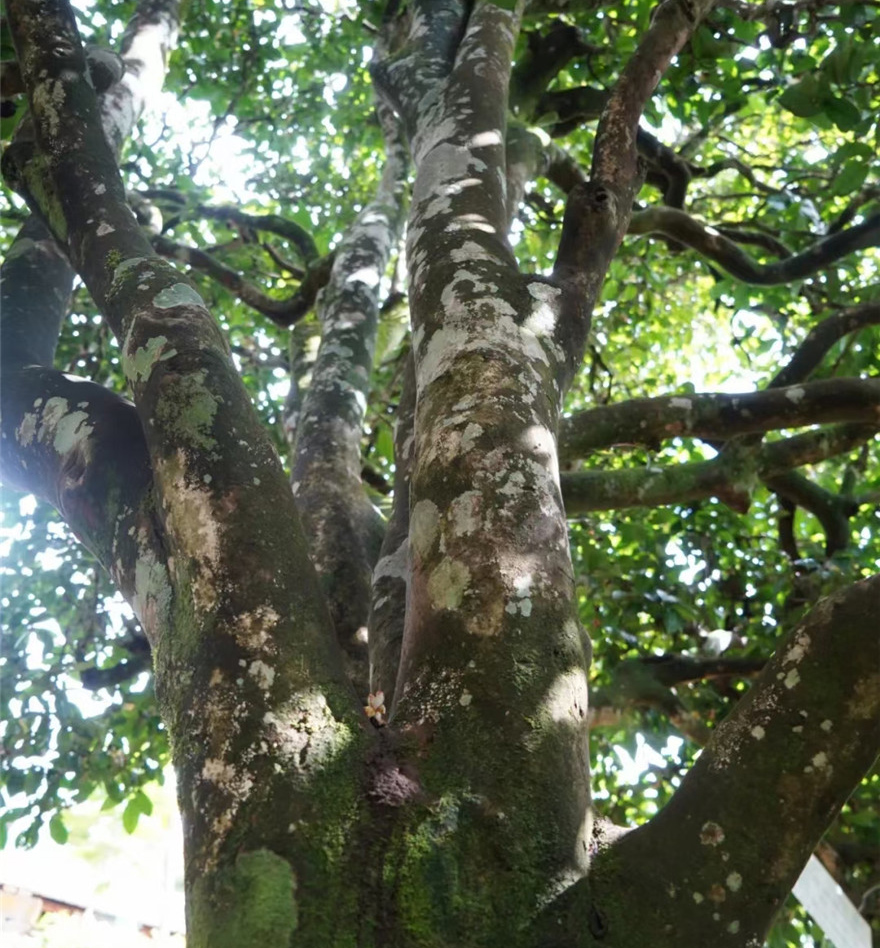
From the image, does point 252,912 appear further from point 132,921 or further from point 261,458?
point 132,921

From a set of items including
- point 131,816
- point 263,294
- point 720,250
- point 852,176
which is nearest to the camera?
point 852,176

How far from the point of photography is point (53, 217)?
242 centimetres

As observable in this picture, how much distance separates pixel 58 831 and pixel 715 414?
11.6 feet

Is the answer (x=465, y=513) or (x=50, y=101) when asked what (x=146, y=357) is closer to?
(x=465, y=513)

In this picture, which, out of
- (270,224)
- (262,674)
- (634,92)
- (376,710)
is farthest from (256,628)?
(270,224)

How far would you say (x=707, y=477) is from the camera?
3.82 meters

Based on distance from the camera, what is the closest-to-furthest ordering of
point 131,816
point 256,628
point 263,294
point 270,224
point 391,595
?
point 256,628, point 391,595, point 131,816, point 263,294, point 270,224

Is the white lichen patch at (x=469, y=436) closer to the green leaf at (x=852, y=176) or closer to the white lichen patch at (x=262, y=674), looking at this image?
the white lichen patch at (x=262, y=674)

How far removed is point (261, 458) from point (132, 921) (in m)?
21.3

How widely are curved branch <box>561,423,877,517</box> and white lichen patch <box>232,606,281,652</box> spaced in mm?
2156

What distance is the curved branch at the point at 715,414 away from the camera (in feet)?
10.7

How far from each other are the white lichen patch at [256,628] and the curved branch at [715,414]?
1.89 meters

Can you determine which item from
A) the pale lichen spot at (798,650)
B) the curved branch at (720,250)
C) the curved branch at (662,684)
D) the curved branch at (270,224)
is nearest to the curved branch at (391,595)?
the pale lichen spot at (798,650)

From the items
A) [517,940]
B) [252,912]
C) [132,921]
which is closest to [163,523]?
[252,912]
